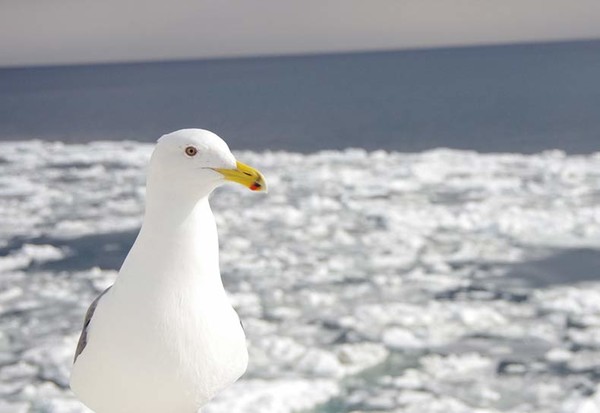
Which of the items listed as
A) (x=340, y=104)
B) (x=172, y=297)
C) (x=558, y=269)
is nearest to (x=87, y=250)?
(x=558, y=269)

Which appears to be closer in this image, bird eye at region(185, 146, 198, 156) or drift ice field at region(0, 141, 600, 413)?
bird eye at region(185, 146, 198, 156)

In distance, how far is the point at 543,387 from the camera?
4059mm

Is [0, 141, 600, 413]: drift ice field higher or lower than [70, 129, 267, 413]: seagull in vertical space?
higher

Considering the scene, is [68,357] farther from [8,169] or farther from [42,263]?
[8,169]

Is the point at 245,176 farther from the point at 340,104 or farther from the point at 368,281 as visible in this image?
the point at 340,104

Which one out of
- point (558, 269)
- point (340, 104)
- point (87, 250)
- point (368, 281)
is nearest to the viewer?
point (368, 281)

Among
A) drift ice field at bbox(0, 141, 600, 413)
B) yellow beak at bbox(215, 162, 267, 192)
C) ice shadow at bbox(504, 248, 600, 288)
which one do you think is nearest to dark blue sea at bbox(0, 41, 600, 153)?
drift ice field at bbox(0, 141, 600, 413)

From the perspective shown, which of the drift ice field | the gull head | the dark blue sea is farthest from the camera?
the dark blue sea

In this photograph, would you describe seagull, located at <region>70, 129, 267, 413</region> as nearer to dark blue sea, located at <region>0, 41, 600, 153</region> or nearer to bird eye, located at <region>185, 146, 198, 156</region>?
bird eye, located at <region>185, 146, 198, 156</region>

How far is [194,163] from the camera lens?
5.55 feet

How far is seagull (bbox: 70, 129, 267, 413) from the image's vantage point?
1702 millimetres

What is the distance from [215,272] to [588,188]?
6.55m

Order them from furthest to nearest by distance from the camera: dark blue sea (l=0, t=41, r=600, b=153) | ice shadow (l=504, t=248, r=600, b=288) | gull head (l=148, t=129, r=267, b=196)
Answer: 1. dark blue sea (l=0, t=41, r=600, b=153)
2. ice shadow (l=504, t=248, r=600, b=288)
3. gull head (l=148, t=129, r=267, b=196)

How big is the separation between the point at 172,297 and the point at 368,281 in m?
3.87
